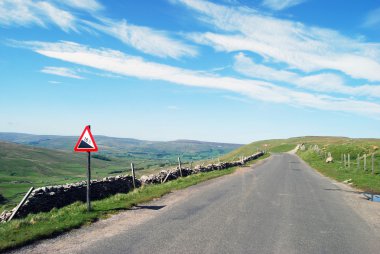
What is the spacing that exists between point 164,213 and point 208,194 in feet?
21.0

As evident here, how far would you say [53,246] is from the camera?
929 centimetres

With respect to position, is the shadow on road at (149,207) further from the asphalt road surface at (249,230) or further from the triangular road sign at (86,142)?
the triangular road sign at (86,142)

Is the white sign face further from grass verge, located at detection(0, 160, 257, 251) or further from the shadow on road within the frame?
the shadow on road

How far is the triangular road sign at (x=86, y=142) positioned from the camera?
13953 mm

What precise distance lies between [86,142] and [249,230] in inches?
291

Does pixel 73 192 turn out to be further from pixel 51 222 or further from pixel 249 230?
pixel 249 230

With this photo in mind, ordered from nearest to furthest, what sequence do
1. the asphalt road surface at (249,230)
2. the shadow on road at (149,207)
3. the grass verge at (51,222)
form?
the asphalt road surface at (249,230) → the grass verge at (51,222) → the shadow on road at (149,207)

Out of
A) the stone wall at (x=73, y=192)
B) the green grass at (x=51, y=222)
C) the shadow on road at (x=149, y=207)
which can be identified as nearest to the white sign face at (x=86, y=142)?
the green grass at (x=51, y=222)

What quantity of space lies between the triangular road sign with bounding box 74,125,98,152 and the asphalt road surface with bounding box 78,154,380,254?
396cm

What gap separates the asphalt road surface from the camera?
31.0 feet

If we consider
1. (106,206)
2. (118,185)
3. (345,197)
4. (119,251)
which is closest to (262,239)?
(119,251)

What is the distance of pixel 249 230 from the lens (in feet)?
37.5

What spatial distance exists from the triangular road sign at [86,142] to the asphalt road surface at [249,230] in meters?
3.96

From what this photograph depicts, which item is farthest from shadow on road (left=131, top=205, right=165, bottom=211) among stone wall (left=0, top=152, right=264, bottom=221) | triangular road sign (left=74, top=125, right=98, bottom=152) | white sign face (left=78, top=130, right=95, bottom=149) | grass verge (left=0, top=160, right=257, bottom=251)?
stone wall (left=0, top=152, right=264, bottom=221)
